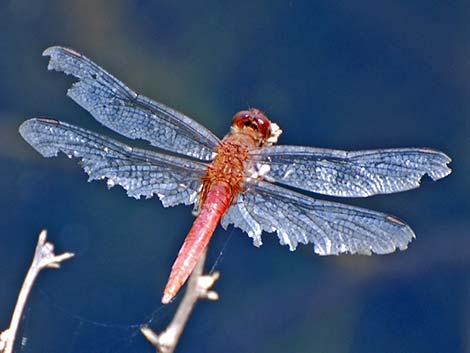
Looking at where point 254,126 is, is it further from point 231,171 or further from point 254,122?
point 231,171

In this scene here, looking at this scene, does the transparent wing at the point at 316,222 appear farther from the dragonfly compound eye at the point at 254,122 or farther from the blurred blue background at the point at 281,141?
the blurred blue background at the point at 281,141

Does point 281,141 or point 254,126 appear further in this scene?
point 281,141

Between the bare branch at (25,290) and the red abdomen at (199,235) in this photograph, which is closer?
the bare branch at (25,290)

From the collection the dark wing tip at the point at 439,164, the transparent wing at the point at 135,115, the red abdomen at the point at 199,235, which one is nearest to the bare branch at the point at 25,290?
the red abdomen at the point at 199,235

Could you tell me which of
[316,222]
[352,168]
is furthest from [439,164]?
[316,222]

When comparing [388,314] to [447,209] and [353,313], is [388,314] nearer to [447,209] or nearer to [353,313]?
[353,313]

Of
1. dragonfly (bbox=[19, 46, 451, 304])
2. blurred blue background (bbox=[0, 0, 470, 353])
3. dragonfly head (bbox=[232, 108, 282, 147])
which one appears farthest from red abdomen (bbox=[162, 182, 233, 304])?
blurred blue background (bbox=[0, 0, 470, 353])

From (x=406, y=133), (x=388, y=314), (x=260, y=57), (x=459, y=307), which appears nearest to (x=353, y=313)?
(x=388, y=314)
